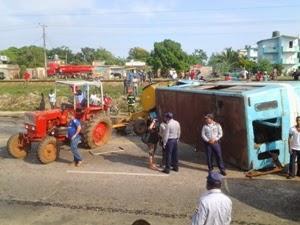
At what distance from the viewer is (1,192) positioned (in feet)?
38.8

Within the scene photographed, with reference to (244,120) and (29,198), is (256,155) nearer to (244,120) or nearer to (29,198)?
(244,120)

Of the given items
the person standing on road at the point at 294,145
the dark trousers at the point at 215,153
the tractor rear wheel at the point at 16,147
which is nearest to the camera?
the person standing on road at the point at 294,145

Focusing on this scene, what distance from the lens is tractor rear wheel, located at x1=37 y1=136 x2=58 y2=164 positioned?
1438 cm

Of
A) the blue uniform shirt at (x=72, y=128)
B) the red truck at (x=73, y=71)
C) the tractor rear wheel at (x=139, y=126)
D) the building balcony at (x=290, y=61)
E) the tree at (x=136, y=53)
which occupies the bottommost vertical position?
the tractor rear wheel at (x=139, y=126)

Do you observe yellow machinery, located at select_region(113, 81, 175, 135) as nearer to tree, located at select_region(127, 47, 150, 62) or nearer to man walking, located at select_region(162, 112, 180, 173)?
man walking, located at select_region(162, 112, 180, 173)

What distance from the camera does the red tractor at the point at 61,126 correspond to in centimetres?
1469

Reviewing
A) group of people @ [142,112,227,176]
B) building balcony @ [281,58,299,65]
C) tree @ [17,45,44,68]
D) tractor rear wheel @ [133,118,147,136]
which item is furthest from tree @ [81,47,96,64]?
group of people @ [142,112,227,176]

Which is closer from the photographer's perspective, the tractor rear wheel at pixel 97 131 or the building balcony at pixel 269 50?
the tractor rear wheel at pixel 97 131

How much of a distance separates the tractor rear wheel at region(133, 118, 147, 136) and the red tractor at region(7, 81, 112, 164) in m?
2.12

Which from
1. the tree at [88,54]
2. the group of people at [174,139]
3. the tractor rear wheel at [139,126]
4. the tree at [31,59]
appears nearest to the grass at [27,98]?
the tractor rear wheel at [139,126]

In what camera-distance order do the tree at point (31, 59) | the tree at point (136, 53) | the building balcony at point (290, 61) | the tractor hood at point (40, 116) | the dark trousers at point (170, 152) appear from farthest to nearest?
the tree at point (136, 53), the tree at point (31, 59), the building balcony at point (290, 61), the tractor hood at point (40, 116), the dark trousers at point (170, 152)

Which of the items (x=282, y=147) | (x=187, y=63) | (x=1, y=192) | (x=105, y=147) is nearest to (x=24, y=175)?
(x=1, y=192)

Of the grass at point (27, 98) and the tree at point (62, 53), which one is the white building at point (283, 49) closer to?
the tree at point (62, 53)

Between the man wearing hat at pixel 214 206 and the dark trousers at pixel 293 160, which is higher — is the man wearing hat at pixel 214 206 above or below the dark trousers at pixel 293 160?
above
